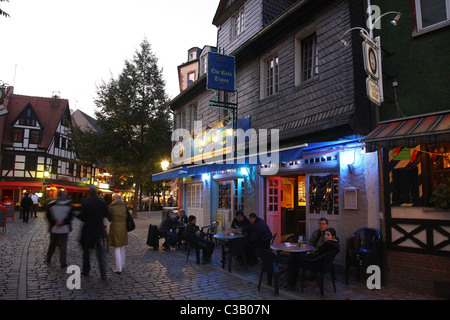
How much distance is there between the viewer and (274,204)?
37.4ft

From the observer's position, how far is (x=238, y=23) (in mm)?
14312

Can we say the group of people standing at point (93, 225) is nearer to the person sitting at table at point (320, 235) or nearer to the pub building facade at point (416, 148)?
the person sitting at table at point (320, 235)

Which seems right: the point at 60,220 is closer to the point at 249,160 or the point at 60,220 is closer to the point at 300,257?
the point at 249,160

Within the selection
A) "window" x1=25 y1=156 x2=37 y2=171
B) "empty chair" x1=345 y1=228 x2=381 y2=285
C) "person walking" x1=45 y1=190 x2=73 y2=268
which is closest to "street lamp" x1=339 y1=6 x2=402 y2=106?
"empty chair" x1=345 y1=228 x2=381 y2=285

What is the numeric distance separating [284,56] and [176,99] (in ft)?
32.8

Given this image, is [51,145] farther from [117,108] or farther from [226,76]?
[226,76]

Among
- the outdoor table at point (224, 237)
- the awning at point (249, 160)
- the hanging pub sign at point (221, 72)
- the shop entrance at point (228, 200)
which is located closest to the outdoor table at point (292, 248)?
the outdoor table at point (224, 237)

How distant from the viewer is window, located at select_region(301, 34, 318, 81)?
30.8 ft

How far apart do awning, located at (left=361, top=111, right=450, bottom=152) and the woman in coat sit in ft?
17.7

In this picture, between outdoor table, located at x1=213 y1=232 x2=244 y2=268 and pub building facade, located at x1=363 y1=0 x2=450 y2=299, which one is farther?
outdoor table, located at x1=213 y1=232 x2=244 y2=268

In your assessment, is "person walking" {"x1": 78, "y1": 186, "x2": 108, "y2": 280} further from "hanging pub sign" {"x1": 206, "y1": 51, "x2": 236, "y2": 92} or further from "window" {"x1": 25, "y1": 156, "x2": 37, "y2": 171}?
"window" {"x1": 25, "y1": 156, "x2": 37, "y2": 171}

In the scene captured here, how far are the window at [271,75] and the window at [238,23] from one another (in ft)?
9.86

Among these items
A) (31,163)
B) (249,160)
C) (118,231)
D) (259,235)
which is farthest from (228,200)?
(31,163)

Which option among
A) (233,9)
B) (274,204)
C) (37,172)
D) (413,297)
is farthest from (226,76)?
(37,172)
